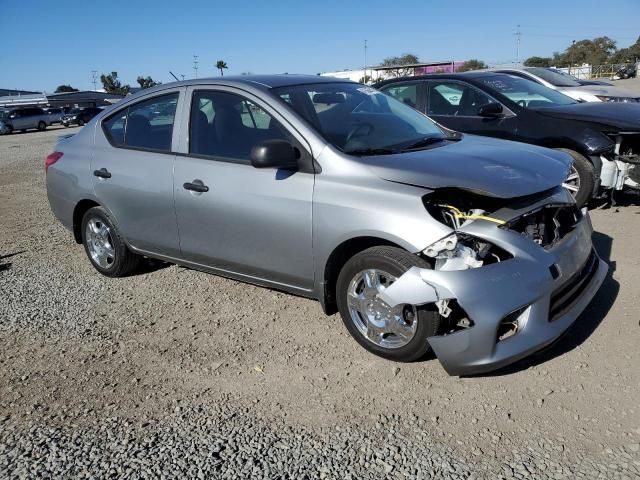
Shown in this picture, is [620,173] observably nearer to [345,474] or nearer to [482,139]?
[482,139]

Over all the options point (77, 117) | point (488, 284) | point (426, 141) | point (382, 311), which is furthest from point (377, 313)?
point (77, 117)

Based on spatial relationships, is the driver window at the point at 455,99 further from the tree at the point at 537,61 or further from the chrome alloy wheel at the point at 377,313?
the tree at the point at 537,61

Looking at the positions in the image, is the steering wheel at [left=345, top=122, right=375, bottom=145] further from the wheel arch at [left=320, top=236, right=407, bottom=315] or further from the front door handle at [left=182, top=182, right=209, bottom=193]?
the front door handle at [left=182, top=182, right=209, bottom=193]

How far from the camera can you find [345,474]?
259 cm

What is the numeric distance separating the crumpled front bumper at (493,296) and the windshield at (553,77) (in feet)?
30.6

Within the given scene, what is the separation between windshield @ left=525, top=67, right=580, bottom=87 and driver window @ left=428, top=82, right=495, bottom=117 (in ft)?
15.6

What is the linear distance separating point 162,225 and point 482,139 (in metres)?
2.64

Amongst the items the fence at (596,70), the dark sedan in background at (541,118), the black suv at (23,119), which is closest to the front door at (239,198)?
the dark sedan in background at (541,118)

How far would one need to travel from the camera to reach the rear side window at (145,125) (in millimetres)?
4570

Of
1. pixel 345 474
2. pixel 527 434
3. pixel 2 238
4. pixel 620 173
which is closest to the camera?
pixel 345 474

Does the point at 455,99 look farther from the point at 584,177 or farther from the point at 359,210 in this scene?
the point at 359,210

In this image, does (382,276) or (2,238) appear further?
(2,238)

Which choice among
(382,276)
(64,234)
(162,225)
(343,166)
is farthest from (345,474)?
(64,234)

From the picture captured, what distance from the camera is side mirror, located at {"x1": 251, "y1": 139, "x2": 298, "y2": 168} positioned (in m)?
3.59
